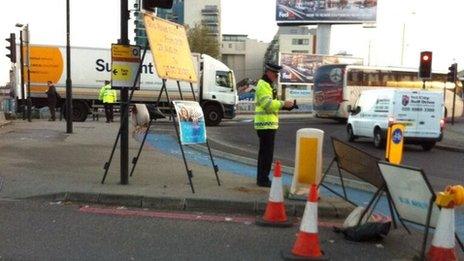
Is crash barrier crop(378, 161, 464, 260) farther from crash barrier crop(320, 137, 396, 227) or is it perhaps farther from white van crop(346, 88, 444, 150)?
white van crop(346, 88, 444, 150)

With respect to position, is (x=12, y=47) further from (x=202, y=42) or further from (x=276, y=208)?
(x=202, y=42)

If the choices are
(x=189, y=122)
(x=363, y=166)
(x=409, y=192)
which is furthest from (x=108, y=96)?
(x=409, y=192)

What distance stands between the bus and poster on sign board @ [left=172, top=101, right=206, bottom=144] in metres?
26.4

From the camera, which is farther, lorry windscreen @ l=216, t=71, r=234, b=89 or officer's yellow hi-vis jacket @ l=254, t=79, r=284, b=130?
lorry windscreen @ l=216, t=71, r=234, b=89

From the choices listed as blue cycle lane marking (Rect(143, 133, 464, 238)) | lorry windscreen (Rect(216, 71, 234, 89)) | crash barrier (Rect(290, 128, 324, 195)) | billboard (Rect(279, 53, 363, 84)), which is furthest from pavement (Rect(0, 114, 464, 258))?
billboard (Rect(279, 53, 363, 84))

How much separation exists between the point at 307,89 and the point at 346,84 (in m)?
32.1

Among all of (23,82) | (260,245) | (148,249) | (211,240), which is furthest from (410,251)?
(23,82)

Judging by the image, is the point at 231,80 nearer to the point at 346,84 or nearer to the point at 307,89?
the point at 346,84

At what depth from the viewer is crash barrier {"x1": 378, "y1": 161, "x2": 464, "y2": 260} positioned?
18.2 ft

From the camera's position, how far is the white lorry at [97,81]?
29.3 m

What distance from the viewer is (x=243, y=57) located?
145 meters

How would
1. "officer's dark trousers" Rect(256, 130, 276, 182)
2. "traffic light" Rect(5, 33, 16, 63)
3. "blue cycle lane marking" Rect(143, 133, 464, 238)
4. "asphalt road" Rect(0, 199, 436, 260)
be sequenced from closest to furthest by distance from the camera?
"asphalt road" Rect(0, 199, 436, 260) → "blue cycle lane marking" Rect(143, 133, 464, 238) → "officer's dark trousers" Rect(256, 130, 276, 182) → "traffic light" Rect(5, 33, 16, 63)

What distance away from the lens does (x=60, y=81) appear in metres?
29.6

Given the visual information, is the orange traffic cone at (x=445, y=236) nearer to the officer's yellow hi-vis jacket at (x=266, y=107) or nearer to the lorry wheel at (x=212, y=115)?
the officer's yellow hi-vis jacket at (x=266, y=107)
